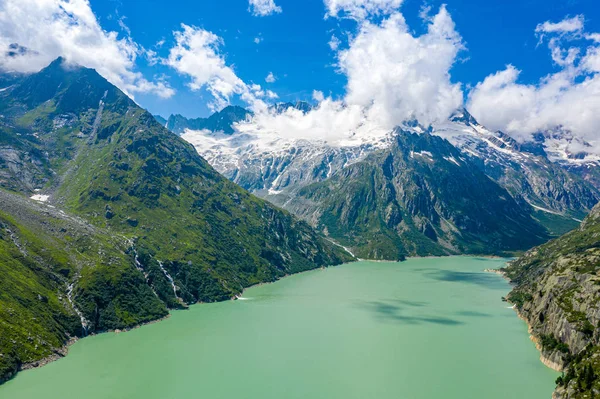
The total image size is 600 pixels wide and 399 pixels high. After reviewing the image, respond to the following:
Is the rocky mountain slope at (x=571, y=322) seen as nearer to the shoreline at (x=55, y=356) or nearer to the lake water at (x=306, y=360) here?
the lake water at (x=306, y=360)

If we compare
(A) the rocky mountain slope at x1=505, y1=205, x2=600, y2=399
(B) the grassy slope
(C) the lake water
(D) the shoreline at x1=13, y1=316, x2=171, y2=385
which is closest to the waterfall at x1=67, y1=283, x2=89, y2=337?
(B) the grassy slope

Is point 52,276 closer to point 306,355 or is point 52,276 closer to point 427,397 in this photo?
point 306,355

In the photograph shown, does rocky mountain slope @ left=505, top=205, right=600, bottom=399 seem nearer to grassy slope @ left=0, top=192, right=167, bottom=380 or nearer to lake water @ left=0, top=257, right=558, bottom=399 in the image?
lake water @ left=0, top=257, right=558, bottom=399

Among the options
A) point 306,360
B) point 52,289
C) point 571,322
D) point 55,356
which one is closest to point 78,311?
point 52,289

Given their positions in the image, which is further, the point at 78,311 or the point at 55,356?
the point at 78,311

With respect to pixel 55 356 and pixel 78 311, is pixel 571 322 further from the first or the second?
pixel 78 311

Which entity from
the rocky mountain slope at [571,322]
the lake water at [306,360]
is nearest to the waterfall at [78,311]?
the lake water at [306,360]

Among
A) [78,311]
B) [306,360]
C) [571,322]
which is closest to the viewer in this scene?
[571,322]

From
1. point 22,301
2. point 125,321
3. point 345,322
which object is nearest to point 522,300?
point 345,322
